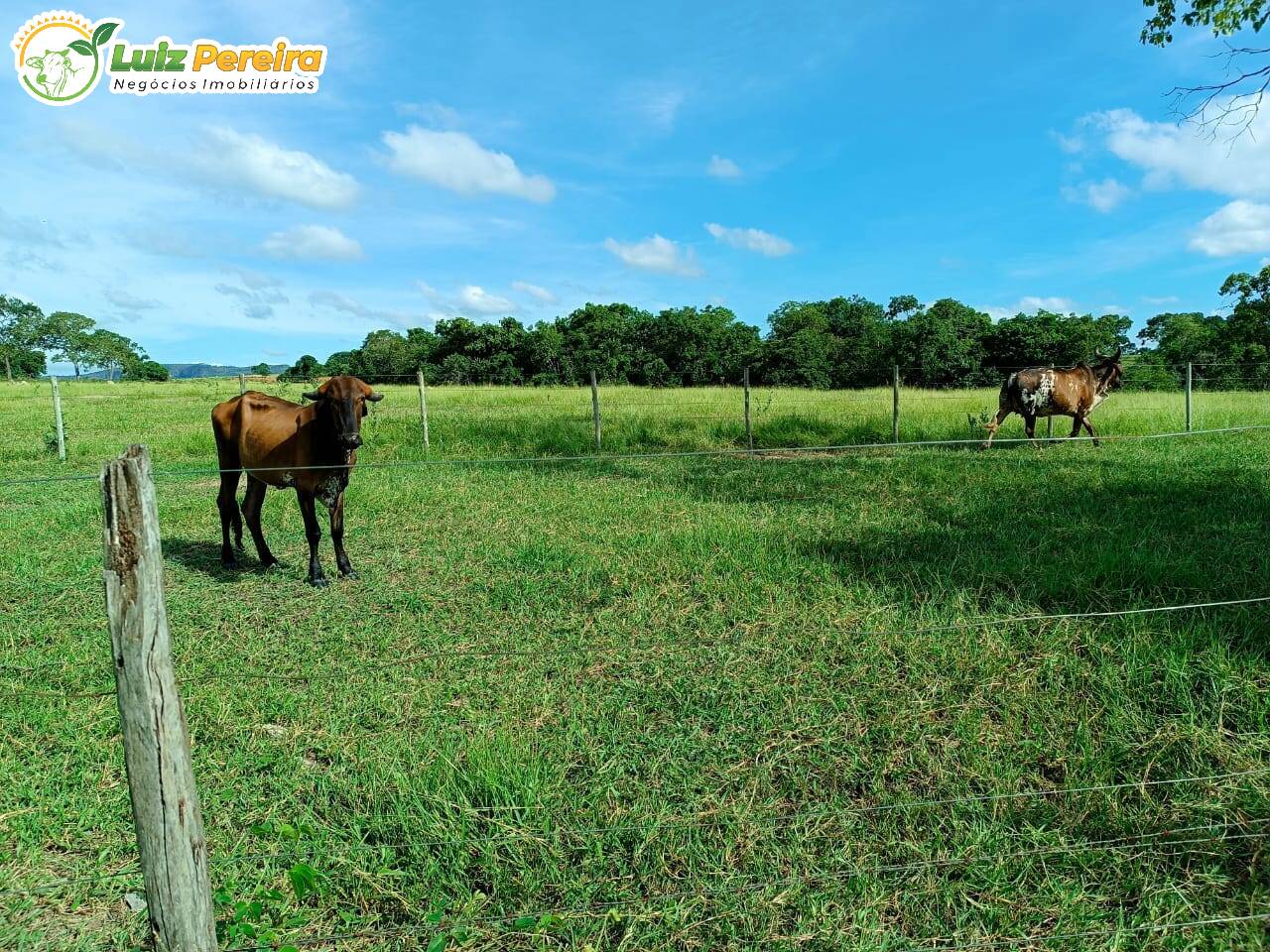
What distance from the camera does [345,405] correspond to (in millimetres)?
5250

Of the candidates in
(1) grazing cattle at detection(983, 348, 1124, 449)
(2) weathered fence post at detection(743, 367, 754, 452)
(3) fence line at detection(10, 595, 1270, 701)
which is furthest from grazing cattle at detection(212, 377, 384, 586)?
(1) grazing cattle at detection(983, 348, 1124, 449)

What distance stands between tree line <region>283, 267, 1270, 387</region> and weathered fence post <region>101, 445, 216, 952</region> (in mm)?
36678

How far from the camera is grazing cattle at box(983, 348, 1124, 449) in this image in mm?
11562

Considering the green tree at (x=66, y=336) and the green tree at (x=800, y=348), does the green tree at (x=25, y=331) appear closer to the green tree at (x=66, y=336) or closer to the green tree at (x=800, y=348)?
the green tree at (x=66, y=336)

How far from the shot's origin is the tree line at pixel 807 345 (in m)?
40.1

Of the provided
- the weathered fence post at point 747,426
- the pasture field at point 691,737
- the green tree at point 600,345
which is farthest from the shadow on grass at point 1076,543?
the green tree at point 600,345

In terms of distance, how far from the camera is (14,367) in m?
61.9

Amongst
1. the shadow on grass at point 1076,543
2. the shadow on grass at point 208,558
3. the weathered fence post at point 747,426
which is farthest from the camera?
the weathered fence post at point 747,426

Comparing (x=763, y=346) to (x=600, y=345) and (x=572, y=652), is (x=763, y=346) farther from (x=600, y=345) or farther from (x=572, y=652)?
(x=572, y=652)

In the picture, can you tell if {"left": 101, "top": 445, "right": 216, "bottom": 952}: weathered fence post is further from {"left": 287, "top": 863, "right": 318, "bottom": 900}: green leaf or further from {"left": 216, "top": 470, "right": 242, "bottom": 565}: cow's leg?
{"left": 216, "top": 470, "right": 242, "bottom": 565}: cow's leg

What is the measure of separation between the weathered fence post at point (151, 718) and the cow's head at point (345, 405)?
3810 millimetres

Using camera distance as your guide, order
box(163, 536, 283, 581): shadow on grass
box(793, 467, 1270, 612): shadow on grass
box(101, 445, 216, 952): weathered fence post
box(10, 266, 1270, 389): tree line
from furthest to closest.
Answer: box(10, 266, 1270, 389): tree line
box(163, 536, 283, 581): shadow on grass
box(793, 467, 1270, 612): shadow on grass
box(101, 445, 216, 952): weathered fence post

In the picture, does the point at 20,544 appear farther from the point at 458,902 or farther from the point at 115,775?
the point at 458,902

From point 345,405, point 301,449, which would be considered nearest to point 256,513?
point 301,449
